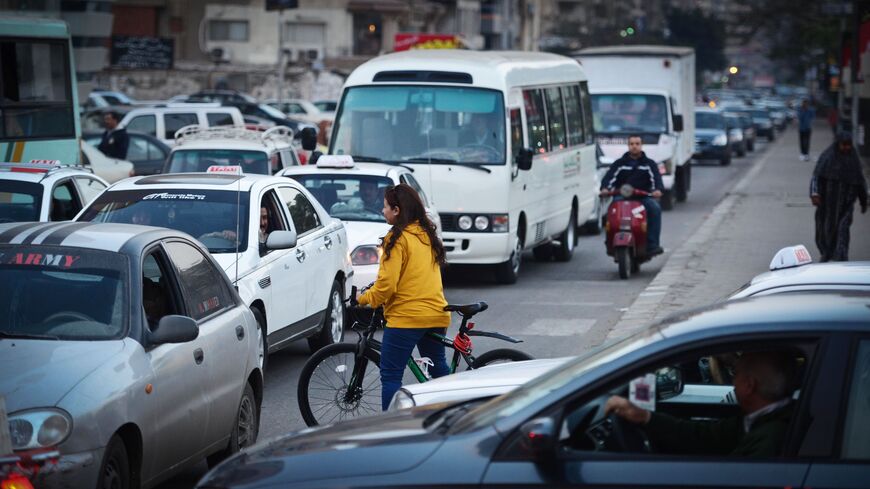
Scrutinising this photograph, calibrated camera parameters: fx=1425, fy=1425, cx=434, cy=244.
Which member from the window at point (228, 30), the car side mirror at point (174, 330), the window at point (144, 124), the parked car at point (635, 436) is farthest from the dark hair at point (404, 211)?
the window at point (228, 30)

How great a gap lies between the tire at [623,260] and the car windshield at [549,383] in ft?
42.7

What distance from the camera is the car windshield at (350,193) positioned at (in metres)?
14.9

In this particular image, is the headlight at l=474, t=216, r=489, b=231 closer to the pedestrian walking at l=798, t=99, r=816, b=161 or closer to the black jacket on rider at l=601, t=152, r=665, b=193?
the black jacket on rider at l=601, t=152, r=665, b=193

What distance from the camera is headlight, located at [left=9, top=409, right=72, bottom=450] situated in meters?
5.89

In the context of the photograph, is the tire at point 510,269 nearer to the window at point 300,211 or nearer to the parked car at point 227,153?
the parked car at point 227,153

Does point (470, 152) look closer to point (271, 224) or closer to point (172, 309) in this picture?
point (271, 224)

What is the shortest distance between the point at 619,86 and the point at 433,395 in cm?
2443

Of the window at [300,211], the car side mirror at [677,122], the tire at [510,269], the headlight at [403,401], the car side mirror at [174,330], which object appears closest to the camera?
the headlight at [403,401]

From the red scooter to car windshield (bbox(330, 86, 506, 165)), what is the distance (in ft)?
6.60

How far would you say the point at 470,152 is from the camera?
1700 cm

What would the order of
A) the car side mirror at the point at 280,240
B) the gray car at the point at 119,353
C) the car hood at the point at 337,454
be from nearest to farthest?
1. the car hood at the point at 337,454
2. the gray car at the point at 119,353
3. the car side mirror at the point at 280,240

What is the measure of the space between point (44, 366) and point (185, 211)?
15.7 ft

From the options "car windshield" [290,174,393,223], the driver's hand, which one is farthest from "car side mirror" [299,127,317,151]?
the driver's hand

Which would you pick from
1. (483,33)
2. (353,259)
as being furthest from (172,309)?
(483,33)
